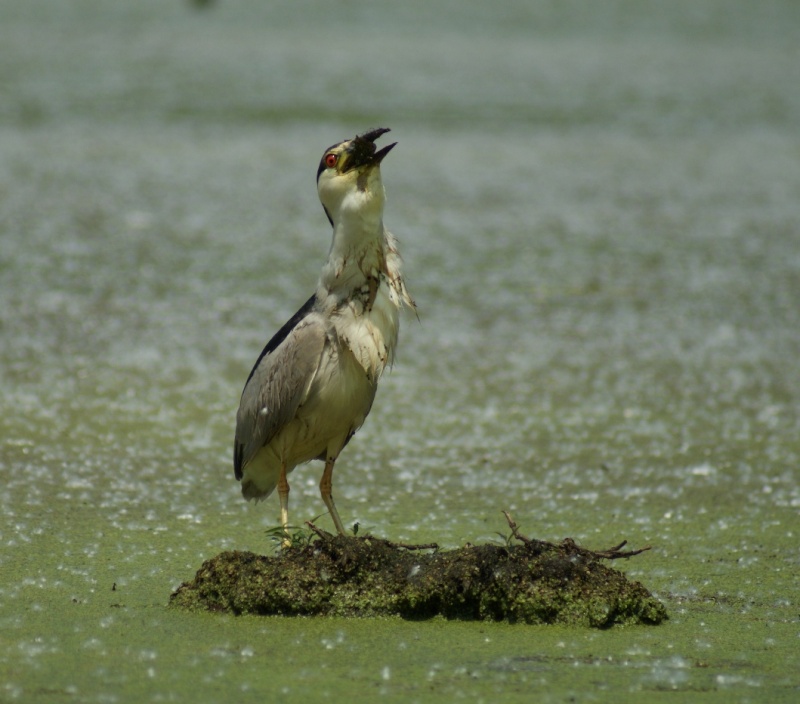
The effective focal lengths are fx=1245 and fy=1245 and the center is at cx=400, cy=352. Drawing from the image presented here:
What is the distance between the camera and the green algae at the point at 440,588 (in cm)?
381

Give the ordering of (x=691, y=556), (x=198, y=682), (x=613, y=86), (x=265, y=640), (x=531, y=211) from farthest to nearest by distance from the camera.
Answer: (x=613, y=86)
(x=531, y=211)
(x=691, y=556)
(x=265, y=640)
(x=198, y=682)

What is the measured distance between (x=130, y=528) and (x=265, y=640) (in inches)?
56.8

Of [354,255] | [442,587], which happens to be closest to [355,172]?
[354,255]

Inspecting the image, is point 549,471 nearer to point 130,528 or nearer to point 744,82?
point 130,528

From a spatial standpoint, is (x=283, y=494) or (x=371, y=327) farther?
(x=283, y=494)

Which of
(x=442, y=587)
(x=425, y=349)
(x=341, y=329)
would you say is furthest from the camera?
(x=425, y=349)

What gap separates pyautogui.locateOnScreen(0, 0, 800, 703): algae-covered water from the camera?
142 inches

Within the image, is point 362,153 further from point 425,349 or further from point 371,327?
point 425,349

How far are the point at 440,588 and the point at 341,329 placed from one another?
3.21 ft

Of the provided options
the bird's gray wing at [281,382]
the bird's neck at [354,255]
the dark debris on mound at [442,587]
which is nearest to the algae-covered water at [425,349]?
the dark debris on mound at [442,587]

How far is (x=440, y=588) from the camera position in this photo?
12.6ft

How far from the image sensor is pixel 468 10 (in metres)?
21.1

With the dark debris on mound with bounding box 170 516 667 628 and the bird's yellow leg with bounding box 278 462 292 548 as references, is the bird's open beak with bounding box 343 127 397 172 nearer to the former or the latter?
the bird's yellow leg with bounding box 278 462 292 548

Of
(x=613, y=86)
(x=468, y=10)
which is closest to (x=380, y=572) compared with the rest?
(x=613, y=86)
